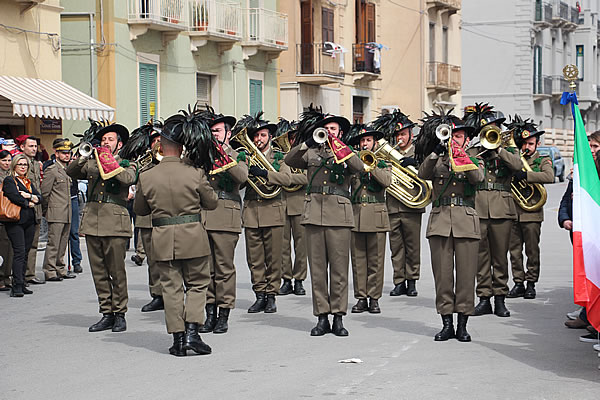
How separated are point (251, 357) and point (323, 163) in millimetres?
2072

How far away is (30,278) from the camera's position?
13484 mm

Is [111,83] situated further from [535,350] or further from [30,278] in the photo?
[535,350]

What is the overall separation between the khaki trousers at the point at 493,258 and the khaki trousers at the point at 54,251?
5.77 m

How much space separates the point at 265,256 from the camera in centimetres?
1134

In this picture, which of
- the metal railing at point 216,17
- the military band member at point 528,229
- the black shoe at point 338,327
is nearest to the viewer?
the black shoe at point 338,327

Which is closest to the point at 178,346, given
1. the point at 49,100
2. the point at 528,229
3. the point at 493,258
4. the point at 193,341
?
the point at 193,341

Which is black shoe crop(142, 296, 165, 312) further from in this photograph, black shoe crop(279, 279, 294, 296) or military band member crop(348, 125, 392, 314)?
military band member crop(348, 125, 392, 314)

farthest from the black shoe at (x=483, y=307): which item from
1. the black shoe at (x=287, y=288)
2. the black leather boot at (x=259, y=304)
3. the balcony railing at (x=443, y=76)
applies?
the balcony railing at (x=443, y=76)

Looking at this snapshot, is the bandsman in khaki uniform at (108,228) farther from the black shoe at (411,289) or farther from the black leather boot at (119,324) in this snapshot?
the black shoe at (411,289)

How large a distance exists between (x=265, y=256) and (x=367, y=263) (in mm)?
1106

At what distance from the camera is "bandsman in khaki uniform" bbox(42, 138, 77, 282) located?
13773mm

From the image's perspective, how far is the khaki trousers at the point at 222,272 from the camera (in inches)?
386

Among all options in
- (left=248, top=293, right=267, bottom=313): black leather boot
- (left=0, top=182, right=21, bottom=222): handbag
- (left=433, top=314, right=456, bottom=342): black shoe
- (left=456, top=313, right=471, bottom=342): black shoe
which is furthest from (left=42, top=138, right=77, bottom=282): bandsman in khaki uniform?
(left=456, top=313, right=471, bottom=342): black shoe

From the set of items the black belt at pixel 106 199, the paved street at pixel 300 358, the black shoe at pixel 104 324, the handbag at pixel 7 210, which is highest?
the black belt at pixel 106 199
